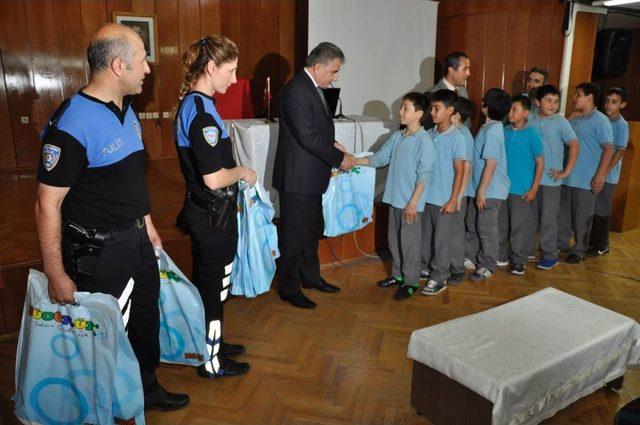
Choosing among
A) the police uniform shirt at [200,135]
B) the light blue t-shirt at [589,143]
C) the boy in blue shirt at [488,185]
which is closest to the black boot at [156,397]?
the police uniform shirt at [200,135]

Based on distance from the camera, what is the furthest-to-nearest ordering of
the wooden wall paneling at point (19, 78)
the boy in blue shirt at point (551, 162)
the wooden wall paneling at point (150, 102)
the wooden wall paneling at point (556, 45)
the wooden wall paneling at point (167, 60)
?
the wooden wall paneling at point (167, 60), the wooden wall paneling at point (150, 102), the wooden wall paneling at point (19, 78), the wooden wall paneling at point (556, 45), the boy in blue shirt at point (551, 162)

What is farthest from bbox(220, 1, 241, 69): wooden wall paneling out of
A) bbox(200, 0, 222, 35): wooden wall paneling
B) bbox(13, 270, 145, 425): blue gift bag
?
bbox(13, 270, 145, 425): blue gift bag

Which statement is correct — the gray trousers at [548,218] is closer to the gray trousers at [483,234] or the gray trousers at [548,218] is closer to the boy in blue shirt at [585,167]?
the boy in blue shirt at [585,167]

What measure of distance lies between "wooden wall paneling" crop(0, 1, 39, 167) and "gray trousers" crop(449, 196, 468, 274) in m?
4.94

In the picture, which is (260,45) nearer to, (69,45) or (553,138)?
(69,45)

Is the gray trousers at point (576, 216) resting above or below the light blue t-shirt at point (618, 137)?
below

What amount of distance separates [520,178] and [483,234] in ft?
1.56

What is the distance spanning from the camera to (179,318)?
2090 mm

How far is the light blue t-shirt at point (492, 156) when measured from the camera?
127 inches

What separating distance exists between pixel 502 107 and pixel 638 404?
2392 mm

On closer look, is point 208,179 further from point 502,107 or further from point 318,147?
point 502,107

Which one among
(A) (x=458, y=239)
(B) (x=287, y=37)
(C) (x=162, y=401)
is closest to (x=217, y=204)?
(C) (x=162, y=401)

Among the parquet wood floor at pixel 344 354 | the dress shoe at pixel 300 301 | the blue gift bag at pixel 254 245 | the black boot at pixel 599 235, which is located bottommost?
the parquet wood floor at pixel 344 354

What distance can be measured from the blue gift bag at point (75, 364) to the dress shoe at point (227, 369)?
598 millimetres
